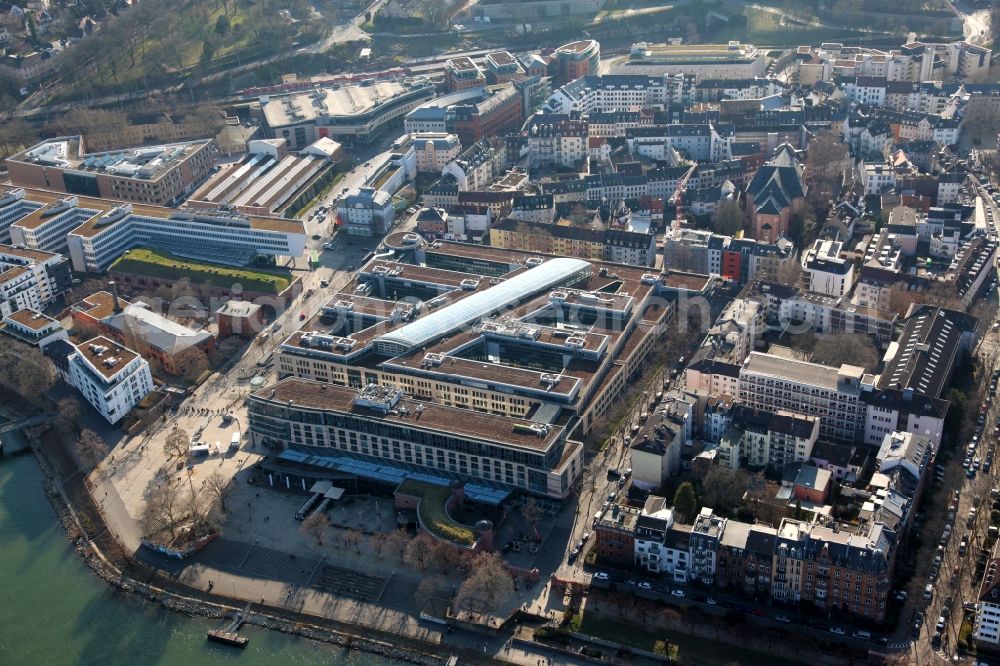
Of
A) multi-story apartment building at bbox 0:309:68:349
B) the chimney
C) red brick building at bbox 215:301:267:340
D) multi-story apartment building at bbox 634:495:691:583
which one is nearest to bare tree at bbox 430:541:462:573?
multi-story apartment building at bbox 634:495:691:583

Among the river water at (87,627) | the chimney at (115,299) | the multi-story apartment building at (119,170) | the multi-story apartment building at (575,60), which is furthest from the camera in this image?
the multi-story apartment building at (575,60)

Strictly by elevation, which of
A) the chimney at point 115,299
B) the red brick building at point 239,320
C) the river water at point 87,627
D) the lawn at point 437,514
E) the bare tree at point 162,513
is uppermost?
the chimney at point 115,299

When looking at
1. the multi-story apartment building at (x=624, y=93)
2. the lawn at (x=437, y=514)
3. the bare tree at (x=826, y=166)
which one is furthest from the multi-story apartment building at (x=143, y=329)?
the bare tree at (x=826, y=166)

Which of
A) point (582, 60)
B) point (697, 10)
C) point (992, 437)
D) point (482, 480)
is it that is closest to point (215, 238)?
point (482, 480)

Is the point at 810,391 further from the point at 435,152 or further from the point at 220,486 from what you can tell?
the point at 435,152

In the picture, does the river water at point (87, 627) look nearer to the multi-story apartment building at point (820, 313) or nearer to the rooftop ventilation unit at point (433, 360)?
the rooftop ventilation unit at point (433, 360)

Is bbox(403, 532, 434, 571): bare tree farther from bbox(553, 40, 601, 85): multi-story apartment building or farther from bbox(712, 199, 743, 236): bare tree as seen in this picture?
bbox(553, 40, 601, 85): multi-story apartment building

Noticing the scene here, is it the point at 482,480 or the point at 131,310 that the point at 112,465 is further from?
the point at 482,480
